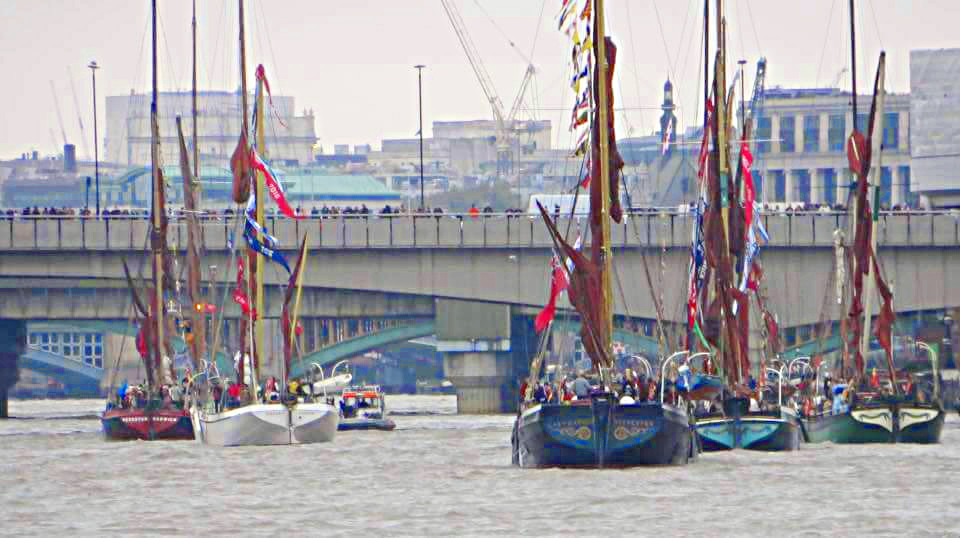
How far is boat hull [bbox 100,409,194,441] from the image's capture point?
107000 mm

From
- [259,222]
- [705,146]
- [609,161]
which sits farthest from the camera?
[259,222]

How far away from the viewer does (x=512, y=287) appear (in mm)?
137250

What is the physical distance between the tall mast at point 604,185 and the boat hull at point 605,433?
128cm

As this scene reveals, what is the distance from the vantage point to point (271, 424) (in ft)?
315

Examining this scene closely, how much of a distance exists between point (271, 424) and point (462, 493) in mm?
25186

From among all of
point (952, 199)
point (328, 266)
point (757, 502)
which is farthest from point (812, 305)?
point (757, 502)

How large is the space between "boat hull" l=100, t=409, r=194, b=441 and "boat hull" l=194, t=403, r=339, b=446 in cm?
862

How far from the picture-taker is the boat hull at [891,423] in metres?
91.8

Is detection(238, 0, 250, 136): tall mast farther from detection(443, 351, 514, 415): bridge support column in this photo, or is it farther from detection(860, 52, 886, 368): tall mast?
detection(443, 351, 514, 415): bridge support column

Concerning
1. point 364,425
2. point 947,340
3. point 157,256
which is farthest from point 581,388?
point 947,340

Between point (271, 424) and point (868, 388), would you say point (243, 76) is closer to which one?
point (271, 424)

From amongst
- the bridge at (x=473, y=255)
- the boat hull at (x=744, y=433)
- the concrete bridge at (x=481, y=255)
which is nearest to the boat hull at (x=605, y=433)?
the boat hull at (x=744, y=433)

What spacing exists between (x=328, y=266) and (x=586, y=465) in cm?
6065

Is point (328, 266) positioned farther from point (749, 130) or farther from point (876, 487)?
point (876, 487)
